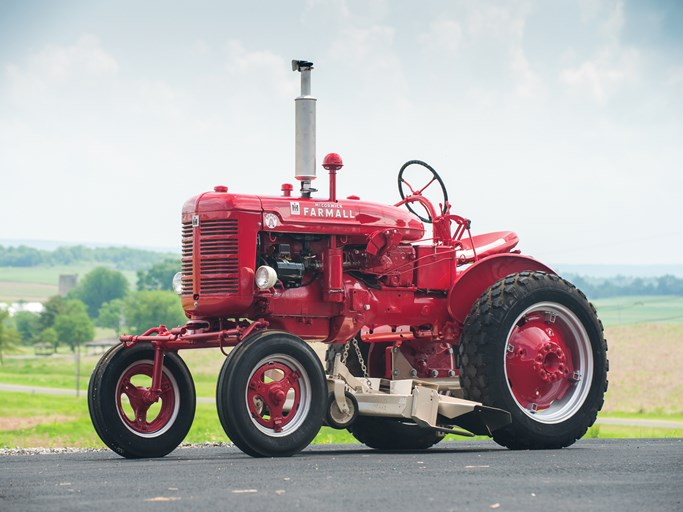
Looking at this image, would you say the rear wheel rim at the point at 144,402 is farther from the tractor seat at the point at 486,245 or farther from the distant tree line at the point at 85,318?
the distant tree line at the point at 85,318

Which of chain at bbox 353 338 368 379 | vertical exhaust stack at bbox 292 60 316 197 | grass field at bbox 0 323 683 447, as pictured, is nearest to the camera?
vertical exhaust stack at bbox 292 60 316 197

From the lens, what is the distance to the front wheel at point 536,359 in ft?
39.2

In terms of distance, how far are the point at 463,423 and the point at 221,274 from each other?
258cm

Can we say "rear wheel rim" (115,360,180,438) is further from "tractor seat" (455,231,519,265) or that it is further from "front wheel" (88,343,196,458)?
"tractor seat" (455,231,519,265)

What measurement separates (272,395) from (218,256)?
1.34 metres

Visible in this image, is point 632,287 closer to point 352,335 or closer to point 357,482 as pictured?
point 352,335

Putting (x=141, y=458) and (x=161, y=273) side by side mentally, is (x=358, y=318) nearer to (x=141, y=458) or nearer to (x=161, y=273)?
(x=141, y=458)

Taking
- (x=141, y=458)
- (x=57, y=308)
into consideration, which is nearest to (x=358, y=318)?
(x=141, y=458)

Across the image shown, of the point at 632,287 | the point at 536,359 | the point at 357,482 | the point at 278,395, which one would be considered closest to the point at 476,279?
the point at 536,359

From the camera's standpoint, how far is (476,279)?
12.8 metres

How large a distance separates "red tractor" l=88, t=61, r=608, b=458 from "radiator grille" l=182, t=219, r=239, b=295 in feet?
0.04

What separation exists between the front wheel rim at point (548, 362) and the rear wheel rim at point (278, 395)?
82.8 inches

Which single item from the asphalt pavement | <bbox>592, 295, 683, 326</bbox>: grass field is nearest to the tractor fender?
the asphalt pavement

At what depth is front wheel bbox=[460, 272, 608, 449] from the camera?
12.0 m
